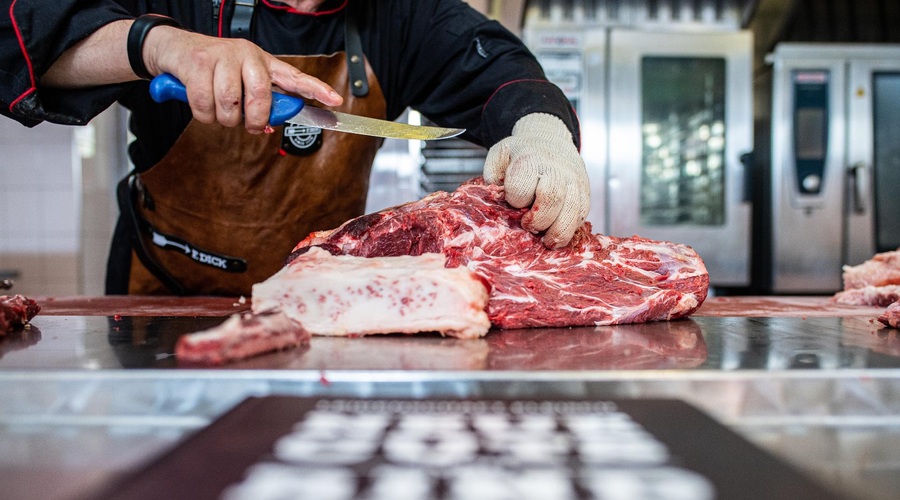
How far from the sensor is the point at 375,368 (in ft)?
3.66

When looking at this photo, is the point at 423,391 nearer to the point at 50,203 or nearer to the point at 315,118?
the point at 315,118

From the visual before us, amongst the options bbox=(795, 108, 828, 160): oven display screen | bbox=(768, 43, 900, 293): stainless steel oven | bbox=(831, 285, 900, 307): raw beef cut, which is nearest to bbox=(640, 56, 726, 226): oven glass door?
bbox=(768, 43, 900, 293): stainless steel oven

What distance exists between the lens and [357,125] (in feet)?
6.47

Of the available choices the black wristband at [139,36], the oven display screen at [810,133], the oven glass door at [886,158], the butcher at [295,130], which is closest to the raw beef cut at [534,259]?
the butcher at [295,130]

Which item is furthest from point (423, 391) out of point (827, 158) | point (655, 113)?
point (827, 158)

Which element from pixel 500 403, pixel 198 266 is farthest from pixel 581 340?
pixel 198 266

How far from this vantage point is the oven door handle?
479 centimetres

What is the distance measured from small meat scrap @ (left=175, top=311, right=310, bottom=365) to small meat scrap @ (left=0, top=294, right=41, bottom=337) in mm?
587

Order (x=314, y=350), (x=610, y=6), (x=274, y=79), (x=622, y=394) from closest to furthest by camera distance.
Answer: (x=622, y=394)
(x=314, y=350)
(x=274, y=79)
(x=610, y=6)

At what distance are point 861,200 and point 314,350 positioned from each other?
487cm

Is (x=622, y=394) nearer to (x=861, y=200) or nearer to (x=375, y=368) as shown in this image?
(x=375, y=368)

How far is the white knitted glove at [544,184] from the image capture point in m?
1.80

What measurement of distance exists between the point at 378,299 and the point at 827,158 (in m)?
4.65

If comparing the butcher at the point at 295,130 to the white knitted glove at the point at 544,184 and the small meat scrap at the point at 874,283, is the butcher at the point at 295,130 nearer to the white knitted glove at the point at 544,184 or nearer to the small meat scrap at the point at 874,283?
the white knitted glove at the point at 544,184
